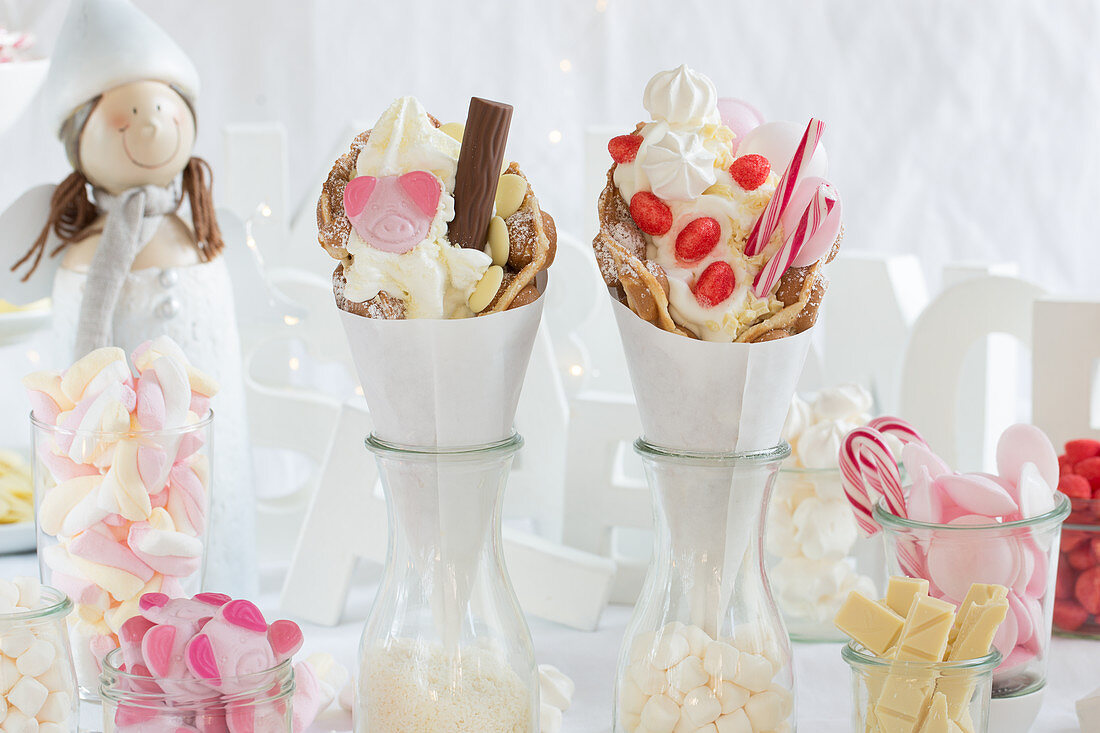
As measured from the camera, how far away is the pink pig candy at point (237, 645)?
582mm

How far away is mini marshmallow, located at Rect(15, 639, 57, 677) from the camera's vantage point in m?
0.62

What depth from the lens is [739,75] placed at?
1.64m

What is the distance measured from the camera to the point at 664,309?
589 millimetres

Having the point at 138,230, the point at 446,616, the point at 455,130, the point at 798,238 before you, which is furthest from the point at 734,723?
the point at 138,230

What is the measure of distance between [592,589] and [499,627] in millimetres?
329

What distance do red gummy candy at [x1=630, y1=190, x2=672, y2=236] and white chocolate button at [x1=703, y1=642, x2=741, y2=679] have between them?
24 centimetres

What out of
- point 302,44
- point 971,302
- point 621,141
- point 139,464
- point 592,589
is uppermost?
point 302,44

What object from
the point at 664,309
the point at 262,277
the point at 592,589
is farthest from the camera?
the point at 262,277

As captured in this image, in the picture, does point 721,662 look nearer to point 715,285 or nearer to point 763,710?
point 763,710

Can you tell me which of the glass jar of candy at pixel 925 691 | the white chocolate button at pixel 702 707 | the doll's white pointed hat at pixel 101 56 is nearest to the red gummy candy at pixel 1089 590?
the glass jar of candy at pixel 925 691

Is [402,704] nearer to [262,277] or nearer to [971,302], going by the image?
[262,277]

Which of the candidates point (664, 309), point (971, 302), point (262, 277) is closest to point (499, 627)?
point (664, 309)

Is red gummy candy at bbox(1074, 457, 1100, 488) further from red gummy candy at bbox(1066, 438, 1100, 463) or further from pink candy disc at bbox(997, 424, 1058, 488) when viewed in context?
pink candy disc at bbox(997, 424, 1058, 488)

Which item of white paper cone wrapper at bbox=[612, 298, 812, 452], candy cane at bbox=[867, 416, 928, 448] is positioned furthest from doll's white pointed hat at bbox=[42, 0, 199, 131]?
candy cane at bbox=[867, 416, 928, 448]
